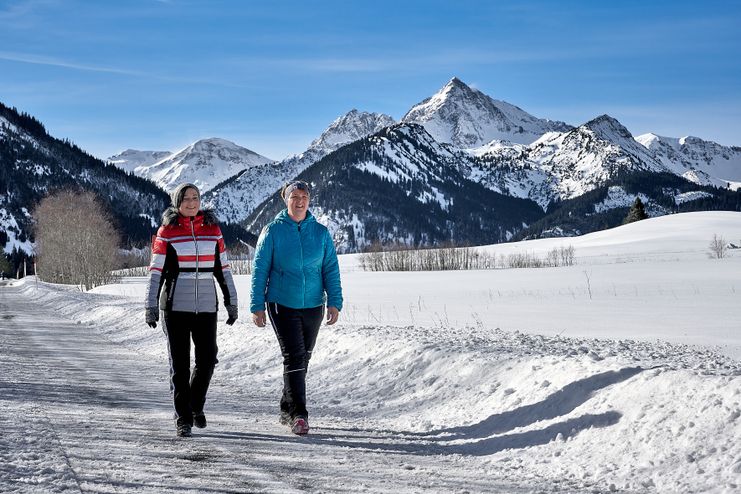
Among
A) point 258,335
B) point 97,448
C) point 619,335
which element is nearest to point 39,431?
point 97,448

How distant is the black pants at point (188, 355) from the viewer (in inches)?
262

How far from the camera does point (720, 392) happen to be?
18.2ft

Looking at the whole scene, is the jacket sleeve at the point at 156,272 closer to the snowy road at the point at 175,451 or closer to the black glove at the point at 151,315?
the black glove at the point at 151,315

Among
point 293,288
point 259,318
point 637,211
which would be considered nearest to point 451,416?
point 293,288

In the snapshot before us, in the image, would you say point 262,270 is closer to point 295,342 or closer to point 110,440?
point 295,342

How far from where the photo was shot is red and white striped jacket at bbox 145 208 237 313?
6648 mm

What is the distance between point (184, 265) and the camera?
673cm

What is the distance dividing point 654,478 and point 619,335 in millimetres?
8178

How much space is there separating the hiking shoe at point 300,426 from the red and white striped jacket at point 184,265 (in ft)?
4.65

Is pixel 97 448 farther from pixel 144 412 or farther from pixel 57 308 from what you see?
pixel 57 308

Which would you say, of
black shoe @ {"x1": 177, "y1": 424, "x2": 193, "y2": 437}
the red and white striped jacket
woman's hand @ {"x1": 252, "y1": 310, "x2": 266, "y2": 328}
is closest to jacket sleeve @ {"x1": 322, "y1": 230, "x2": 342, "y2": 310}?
woman's hand @ {"x1": 252, "y1": 310, "x2": 266, "y2": 328}

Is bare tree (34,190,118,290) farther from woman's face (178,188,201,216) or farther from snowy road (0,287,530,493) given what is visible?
woman's face (178,188,201,216)

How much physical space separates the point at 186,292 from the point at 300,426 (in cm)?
177

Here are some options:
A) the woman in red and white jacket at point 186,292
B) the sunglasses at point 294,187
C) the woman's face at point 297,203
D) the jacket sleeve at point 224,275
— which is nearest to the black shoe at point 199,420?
the woman in red and white jacket at point 186,292
